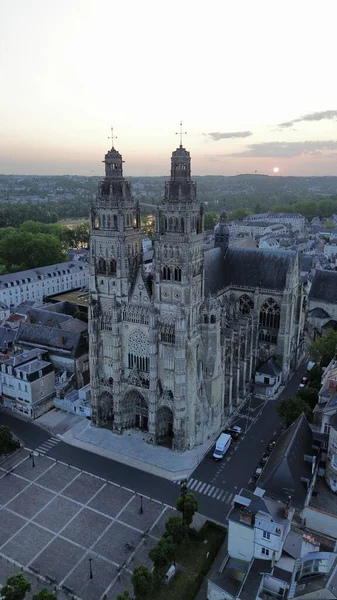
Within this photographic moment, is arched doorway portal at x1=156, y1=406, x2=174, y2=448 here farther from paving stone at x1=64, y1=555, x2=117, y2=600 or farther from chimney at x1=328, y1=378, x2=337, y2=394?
chimney at x1=328, y1=378, x2=337, y2=394

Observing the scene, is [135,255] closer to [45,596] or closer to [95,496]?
[95,496]

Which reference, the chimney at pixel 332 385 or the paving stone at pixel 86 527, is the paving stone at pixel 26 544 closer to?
the paving stone at pixel 86 527

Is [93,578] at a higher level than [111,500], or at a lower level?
lower

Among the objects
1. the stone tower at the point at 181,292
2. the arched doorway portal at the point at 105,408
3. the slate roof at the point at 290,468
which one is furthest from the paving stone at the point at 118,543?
the arched doorway portal at the point at 105,408

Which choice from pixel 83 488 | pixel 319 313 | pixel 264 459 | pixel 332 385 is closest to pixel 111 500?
pixel 83 488

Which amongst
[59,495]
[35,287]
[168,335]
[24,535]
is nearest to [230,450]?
[168,335]

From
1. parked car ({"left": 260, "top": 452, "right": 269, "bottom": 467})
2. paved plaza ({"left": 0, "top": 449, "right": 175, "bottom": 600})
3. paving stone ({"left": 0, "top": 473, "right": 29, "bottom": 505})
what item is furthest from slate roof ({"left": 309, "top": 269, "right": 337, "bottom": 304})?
paving stone ({"left": 0, "top": 473, "right": 29, "bottom": 505})

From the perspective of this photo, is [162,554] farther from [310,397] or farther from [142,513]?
[310,397]
